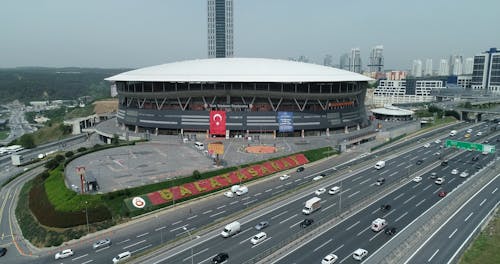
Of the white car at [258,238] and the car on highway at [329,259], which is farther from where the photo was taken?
the white car at [258,238]

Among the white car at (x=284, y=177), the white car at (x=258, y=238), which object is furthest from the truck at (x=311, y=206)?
the white car at (x=284, y=177)

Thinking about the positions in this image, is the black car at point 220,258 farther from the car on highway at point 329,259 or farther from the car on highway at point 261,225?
the car on highway at point 329,259

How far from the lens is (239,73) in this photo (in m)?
93.4

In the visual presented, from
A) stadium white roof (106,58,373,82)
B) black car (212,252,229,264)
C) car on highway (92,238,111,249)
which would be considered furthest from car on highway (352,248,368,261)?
stadium white roof (106,58,373,82)

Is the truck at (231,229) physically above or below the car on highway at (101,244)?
above

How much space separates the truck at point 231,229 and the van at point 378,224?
56.6ft

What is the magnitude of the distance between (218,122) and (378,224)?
189 ft

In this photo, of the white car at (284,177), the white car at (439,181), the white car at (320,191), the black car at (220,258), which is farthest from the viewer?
the white car at (284,177)

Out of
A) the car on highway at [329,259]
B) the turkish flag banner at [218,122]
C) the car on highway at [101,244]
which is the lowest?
the car on highway at [101,244]

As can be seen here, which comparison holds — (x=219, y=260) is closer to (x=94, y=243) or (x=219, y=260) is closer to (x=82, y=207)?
(x=94, y=243)

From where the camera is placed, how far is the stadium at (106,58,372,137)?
92938mm

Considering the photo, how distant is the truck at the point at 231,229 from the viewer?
42.0m

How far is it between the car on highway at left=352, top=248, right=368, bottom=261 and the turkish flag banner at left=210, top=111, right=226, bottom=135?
6091 cm

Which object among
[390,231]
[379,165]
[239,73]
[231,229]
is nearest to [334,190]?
[390,231]
